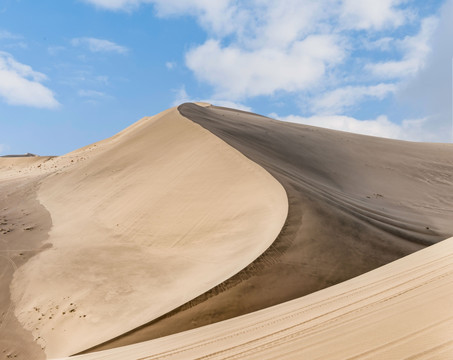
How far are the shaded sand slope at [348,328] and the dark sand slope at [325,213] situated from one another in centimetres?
52

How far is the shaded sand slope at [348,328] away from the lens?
3416mm

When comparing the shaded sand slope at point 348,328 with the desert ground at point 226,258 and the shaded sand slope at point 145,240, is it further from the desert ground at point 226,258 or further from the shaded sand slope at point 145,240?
the shaded sand slope at point 145,240

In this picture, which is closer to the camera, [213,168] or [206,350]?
[206,350]

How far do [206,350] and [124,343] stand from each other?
1.75 meters

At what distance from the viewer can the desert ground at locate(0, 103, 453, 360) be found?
4.34m

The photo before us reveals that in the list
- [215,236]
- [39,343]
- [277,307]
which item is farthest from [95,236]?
[277,307]

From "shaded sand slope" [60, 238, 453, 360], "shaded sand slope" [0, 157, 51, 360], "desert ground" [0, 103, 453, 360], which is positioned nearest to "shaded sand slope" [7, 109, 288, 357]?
"desert ground" [0, 103, 453, 360]

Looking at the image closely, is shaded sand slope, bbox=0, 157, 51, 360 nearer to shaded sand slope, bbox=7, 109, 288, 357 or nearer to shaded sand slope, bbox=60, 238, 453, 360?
shaded sand slope, bbox=7, 109, 288, 357

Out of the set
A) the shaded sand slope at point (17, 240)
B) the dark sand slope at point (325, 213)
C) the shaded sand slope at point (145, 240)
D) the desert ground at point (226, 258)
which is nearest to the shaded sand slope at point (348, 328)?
the desert ground at point (226, 258)

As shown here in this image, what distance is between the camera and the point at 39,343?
656 cm

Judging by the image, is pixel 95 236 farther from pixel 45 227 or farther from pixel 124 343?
pixel 124 343

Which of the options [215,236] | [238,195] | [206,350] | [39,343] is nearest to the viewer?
[206,350]

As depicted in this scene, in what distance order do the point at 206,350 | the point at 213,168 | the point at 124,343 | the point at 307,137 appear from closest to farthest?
the point at 206,350 < the point at 124,343 < the point at 213,168 < the point at 307,137

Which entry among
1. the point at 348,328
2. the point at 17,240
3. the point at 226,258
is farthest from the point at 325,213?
the point at 17,240
